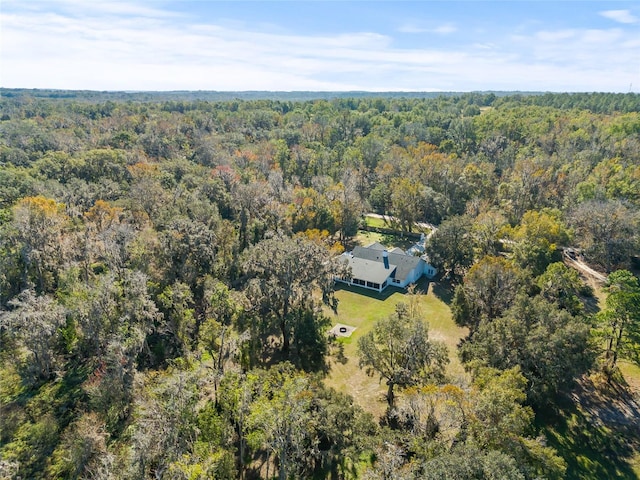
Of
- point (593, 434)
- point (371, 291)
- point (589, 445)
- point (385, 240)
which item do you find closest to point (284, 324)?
point (371, 291)

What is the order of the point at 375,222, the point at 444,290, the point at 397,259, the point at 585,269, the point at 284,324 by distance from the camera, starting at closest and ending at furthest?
1. the point at 284,324
2. the point at 444,290
3. the point at 397,259
4. the point at 585,269
5. the point at 375,222

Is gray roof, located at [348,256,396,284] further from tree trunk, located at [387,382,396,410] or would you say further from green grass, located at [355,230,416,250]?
tree trunk, located at [387,382,396,410]

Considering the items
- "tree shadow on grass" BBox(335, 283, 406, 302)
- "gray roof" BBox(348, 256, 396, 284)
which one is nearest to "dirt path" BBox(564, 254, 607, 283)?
"tree shadow on grass" BBox(335, 283, 406, 302)

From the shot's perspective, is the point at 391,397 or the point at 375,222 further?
the point at 375,222

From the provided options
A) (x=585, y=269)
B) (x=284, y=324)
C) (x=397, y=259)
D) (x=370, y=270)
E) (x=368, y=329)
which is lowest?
(x=368, y=329)

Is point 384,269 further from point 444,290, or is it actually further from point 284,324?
point 284,324

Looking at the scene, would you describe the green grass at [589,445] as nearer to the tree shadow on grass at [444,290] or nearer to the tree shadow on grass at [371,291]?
the tree shadow on grass at [444,290]
